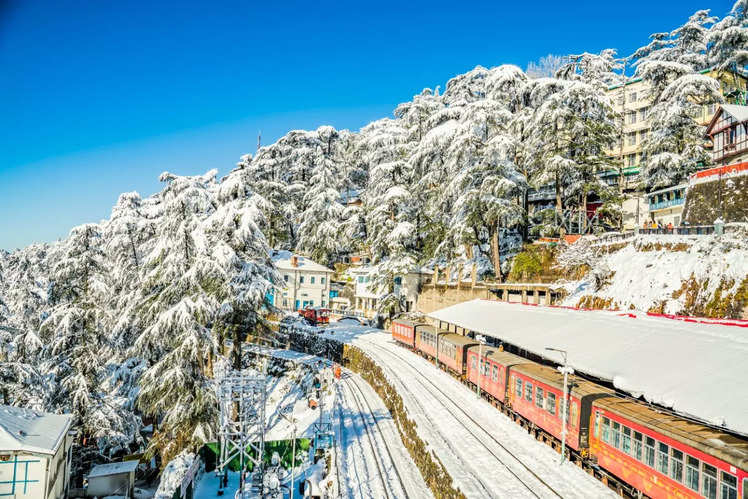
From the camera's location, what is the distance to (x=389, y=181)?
5406 cm

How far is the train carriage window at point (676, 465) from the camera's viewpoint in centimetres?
1210

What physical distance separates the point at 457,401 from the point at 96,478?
18148mm

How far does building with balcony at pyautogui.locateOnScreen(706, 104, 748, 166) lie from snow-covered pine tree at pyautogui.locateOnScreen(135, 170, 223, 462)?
3851 cm

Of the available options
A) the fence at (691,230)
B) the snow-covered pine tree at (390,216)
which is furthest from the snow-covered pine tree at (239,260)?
the fence at (691,230)

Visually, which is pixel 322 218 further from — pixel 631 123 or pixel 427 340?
pixel 631 123

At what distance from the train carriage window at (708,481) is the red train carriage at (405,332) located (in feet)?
96.4

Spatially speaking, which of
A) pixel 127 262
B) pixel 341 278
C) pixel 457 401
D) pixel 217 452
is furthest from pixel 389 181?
pixel 217 452

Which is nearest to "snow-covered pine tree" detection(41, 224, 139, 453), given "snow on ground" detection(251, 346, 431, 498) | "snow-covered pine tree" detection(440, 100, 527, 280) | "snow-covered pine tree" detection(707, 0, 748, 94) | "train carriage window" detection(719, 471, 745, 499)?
"snow on ground" detection(251, 346, 431, 498)

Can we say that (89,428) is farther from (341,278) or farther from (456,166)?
(341,278)

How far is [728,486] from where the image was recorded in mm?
10594

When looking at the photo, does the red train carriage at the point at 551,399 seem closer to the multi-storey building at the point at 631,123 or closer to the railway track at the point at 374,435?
the railway track at the point at 374,435

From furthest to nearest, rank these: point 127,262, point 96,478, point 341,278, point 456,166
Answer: point 341,278, point 456,166, point 127,262, point 96,478

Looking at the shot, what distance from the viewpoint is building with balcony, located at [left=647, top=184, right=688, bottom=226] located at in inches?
1516

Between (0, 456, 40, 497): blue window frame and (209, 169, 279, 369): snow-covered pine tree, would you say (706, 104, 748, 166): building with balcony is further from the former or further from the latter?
(0, 456, 40, 497): blue window frame
